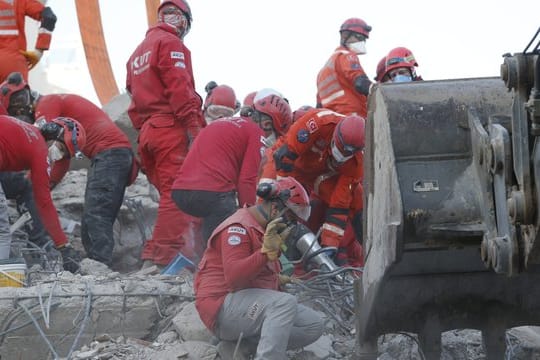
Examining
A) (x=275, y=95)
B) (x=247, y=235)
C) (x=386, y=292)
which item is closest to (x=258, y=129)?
(x=275, y=95)

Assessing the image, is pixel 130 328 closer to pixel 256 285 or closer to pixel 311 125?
pixel 256 285

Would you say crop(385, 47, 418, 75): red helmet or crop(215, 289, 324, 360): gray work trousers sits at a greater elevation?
crop(385, 47, 418, 75): red helmet

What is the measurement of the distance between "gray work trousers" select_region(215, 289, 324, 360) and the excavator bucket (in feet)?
1.89

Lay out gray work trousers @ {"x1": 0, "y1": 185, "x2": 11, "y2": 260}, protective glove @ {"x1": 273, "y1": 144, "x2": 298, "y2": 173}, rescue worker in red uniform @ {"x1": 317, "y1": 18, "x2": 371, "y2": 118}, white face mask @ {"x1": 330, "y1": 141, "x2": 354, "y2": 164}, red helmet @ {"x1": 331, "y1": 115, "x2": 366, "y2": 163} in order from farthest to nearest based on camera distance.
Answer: rescue worker in red uniform @ {"x1": 317, "y1": 18, "x2": 371, "y2": 118} < gray work trousers @ {"x1": 0, "y1": 185, "x2": 11, "y2": 260} < protective glove @ {"x1": 273, "y1": 144, "x2": 298, "y2": 173} < white face mask @ {"x1": 330, "y1": 141, "x2": 354, "y2": 164} < red helmet @ {"x1": 331, "y1": 115, "x2": 366, "y2": 163}

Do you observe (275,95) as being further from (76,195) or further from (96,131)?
(76,195)

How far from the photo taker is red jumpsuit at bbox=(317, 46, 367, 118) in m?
8.48

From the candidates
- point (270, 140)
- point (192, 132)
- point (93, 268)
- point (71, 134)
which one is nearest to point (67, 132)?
point (71, 134)

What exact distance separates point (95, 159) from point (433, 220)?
15.6 ft

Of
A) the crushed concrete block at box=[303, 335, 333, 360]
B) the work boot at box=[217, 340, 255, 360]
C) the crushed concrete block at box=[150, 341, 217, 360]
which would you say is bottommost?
the crushed concrete block at box=[303, 335, 333, 360]

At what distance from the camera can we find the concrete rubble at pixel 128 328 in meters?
5.63

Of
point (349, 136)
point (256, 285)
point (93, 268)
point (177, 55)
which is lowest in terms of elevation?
point (93, 268)

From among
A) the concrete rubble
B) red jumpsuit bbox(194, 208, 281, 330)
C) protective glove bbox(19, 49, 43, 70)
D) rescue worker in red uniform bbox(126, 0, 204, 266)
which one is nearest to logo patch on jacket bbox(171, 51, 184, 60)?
rescue worker in red uniform bbox(126, 0, 204, 266)

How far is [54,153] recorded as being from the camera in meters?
7.91

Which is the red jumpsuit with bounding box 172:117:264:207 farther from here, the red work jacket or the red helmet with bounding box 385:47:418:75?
the red helmet with bounding box 385:47:418:75
